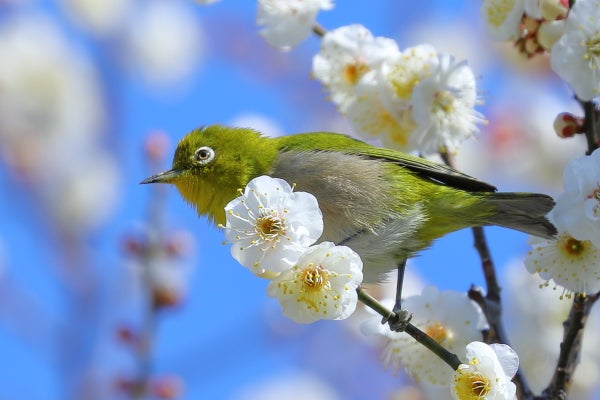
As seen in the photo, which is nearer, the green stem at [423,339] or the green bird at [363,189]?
the green stem at [423,339]

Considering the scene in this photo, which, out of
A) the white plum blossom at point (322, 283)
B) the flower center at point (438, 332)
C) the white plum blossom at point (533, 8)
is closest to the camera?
the white plum blossom at point (322, 283)

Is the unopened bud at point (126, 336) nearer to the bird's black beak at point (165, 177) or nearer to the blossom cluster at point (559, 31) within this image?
the bird's black beak at point (165, 177)

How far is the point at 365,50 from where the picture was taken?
11.5ft

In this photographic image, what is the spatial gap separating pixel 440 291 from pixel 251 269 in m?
0.93

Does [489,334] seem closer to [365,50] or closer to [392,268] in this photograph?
[392,268]

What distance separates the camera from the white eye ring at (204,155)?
3611 millimetres

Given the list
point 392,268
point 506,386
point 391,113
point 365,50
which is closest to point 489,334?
point 392,268

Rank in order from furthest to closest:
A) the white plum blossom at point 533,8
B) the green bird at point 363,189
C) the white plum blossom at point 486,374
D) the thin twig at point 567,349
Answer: the green bird at point 363,189, the white plum blossom at point 533,8, the thin twig at point 567,349, the white plum blossom at point 486,374

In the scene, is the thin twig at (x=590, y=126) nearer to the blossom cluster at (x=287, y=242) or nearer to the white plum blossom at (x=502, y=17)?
the white plum blossom at (x=502, y=17)

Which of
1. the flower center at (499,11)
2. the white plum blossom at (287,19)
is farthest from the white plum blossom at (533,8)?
the white plum blossom at (287,19)

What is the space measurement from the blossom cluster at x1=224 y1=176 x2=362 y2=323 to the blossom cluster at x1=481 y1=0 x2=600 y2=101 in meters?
0.96

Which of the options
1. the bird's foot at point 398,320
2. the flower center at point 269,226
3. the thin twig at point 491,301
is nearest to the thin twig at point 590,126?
the thin twig at point 491,301

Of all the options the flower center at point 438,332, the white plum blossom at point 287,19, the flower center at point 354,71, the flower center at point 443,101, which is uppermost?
the white plum blossom at point 287,19

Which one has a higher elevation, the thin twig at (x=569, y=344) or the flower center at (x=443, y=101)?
the flower center at (x=443, y=101)
